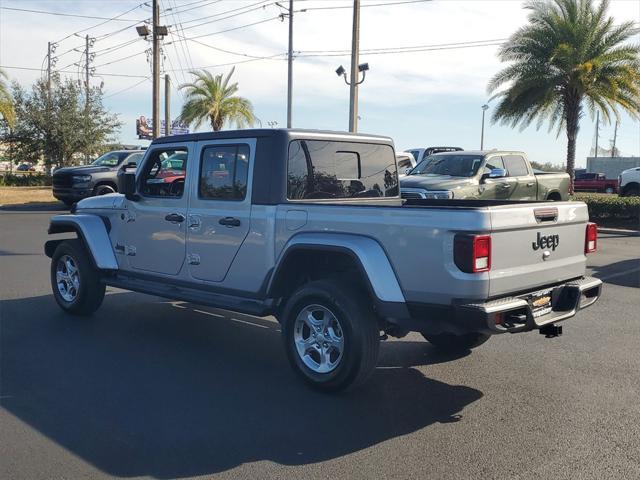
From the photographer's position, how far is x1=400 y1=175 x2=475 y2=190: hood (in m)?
13.2

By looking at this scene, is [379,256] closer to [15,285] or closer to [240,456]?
[240,456]

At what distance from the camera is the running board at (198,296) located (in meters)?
5.61

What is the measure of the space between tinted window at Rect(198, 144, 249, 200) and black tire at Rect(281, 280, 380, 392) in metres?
1.19

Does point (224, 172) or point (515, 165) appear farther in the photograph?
point (515, 165)

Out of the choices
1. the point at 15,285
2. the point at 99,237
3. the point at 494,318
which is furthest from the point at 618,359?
the point at 15,285

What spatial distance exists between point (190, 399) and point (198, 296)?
133cm

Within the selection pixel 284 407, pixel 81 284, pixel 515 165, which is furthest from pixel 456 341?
pixel 515 165

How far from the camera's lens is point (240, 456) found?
4035mm

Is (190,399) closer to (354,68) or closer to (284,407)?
(284,407)

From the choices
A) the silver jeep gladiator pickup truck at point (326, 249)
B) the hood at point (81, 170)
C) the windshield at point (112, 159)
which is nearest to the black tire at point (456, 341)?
the silver jeep gladiator pickup truck at point (326, 249)

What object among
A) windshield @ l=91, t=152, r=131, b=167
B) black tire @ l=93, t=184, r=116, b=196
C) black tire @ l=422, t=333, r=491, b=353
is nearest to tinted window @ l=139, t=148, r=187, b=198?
black tire @ l=422, t=333, r=491, b=353

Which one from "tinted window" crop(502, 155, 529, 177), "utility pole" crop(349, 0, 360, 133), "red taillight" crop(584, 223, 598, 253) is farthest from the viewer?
"utility pole" crop(349, 0, 360, 133)

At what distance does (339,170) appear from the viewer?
6176 mm

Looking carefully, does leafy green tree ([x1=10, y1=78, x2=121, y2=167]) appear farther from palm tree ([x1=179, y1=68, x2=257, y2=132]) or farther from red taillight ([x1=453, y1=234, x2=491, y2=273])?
red taillight ([x1=453, y1=234, x2=491, y2=273])
